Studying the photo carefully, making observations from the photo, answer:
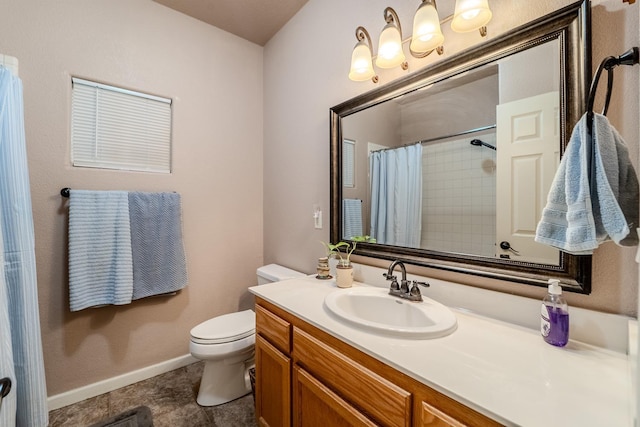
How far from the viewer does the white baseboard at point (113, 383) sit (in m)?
1.66

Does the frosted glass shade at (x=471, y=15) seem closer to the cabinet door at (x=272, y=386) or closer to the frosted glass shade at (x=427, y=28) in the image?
the frosted glass shade at (x=427, y=28)

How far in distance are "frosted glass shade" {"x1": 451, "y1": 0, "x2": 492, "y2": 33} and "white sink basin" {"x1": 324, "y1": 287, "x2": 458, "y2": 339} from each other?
1.12 metres

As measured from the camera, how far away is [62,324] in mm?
1670

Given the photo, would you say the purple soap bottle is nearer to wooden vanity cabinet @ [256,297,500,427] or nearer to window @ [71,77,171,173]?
wooden vanity cabinet @ [256,297,500,427]

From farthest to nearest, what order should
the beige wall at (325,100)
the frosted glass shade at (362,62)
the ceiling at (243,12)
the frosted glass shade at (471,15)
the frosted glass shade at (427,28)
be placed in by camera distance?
the ceiling at (243,12), the frosted glass shade at (362,62), the frosted glass shade at (427,28), the frosted glass shade at (471,15), the beige wall at (325,100)

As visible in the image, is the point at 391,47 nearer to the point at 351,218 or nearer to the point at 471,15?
the point at 471,15

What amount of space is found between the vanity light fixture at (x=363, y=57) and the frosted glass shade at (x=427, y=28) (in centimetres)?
29

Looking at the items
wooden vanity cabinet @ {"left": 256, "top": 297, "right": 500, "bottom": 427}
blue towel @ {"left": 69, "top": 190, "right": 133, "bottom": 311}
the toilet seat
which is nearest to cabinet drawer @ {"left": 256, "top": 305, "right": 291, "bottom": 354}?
wooden vanity cabinet @ {"left": 256, "top": 297, "right": 500, "bottom": 427}

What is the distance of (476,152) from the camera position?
1.14 meters

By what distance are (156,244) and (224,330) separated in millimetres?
790

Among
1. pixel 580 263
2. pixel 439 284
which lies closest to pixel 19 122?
pixel 439 284

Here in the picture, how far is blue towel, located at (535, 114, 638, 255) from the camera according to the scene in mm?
686

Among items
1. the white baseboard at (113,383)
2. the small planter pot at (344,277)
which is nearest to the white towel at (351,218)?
the small planter pot at (344,277)

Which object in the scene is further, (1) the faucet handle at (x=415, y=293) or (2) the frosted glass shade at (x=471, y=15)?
(1) the faucet handle at (x=415, y=293)
